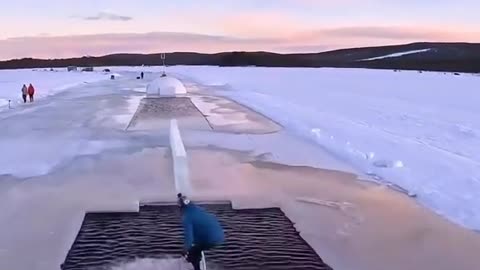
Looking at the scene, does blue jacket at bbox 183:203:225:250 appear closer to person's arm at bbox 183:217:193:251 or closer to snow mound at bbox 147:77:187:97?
person's arm at bbox 183:217:193:251

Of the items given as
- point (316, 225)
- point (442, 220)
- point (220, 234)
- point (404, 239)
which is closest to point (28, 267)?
point (220, 234)

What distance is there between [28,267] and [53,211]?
2.27 meters

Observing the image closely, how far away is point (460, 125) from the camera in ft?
58.0

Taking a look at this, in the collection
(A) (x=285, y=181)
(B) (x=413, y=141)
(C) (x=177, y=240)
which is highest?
(C) (x=177, y=240)

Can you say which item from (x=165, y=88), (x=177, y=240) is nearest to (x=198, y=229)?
(x=177, y=240)

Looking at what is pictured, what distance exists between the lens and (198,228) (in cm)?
471

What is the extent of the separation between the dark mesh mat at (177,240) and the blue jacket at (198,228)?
3.37ft

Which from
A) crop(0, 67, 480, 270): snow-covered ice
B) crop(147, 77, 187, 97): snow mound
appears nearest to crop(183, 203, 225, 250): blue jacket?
crop(0, 67, 480, 270): snow-covered ice

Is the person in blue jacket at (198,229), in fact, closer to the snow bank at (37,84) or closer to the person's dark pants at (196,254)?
the person's dark pants at (196,254)

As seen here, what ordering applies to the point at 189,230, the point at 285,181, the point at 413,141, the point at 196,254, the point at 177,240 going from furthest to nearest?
the point at 413,141
the point at 285,181
the point at 177,240
the point at 196,254
the point at 189,230

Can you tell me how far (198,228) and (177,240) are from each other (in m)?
1.96

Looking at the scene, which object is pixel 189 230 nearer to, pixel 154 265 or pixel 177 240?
pixel 154 265

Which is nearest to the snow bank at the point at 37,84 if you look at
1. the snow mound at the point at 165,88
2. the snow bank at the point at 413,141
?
the snow mound at the point at 165,88

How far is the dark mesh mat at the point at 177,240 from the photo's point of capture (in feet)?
19.4
